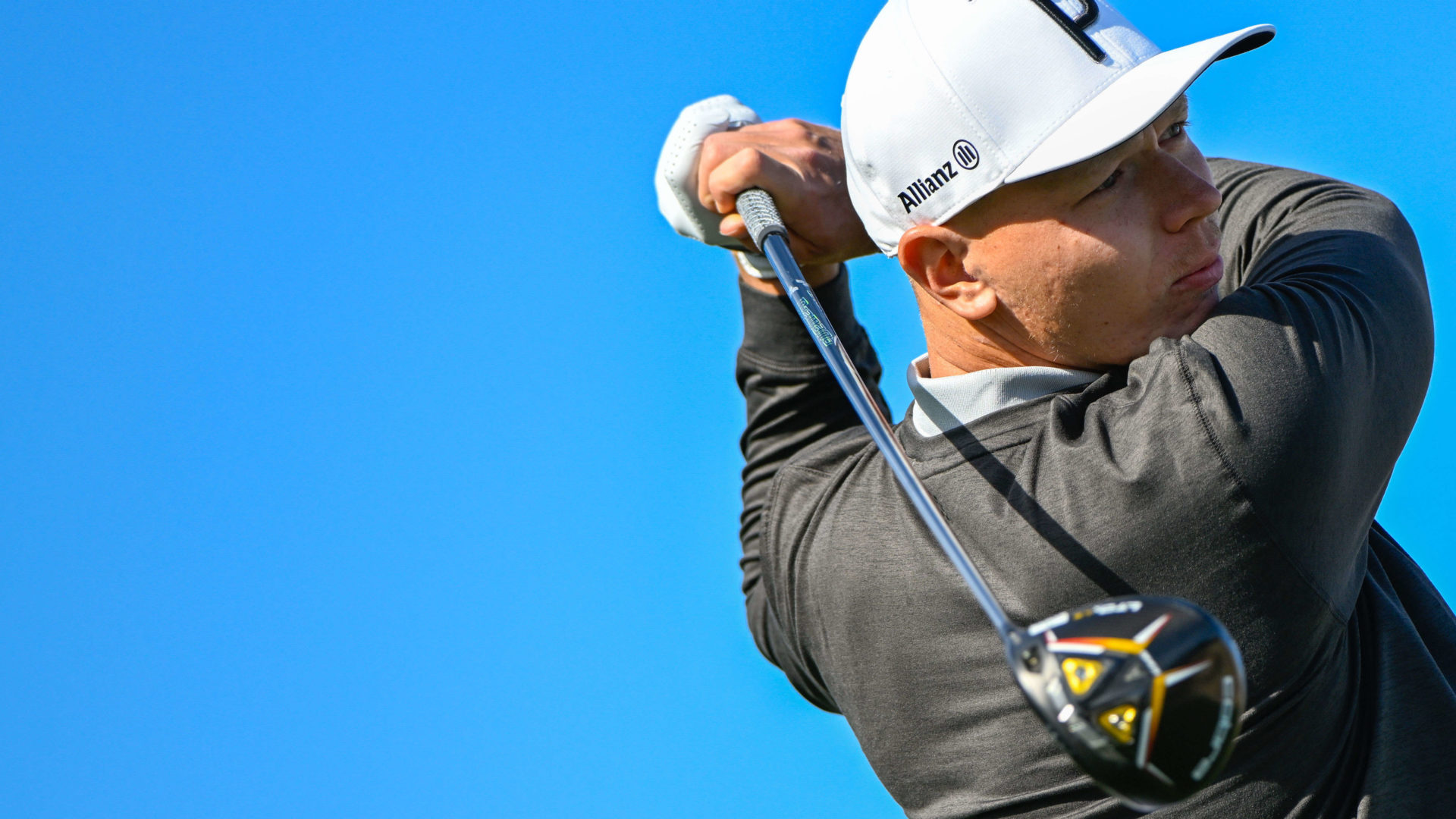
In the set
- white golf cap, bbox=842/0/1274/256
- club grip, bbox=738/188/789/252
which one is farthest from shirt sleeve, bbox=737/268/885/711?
white golf cap, bbox=842/0/1274/256

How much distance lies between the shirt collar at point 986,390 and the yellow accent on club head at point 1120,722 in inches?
30.0

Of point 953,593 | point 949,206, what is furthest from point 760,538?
point 949,206

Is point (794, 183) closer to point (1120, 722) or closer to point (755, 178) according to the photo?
point (755, 178)

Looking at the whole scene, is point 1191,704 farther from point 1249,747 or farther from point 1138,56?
point 1138,56

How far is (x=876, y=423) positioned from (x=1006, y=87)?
0.60 metres

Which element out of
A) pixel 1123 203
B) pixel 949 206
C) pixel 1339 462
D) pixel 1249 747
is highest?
pixel 949 206

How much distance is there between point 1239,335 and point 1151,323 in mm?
236

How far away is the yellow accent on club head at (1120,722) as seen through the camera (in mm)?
1581

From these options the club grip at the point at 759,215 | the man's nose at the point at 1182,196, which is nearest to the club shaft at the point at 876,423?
the club grip at the point at 759,215

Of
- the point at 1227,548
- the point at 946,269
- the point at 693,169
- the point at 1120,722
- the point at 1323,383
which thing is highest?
the point at 693,169

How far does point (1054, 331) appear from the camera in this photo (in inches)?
88.7

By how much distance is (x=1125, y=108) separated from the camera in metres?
2.13

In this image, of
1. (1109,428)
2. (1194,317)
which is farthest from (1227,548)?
(1194,317)

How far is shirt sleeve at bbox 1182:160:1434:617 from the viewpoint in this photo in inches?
75.5
